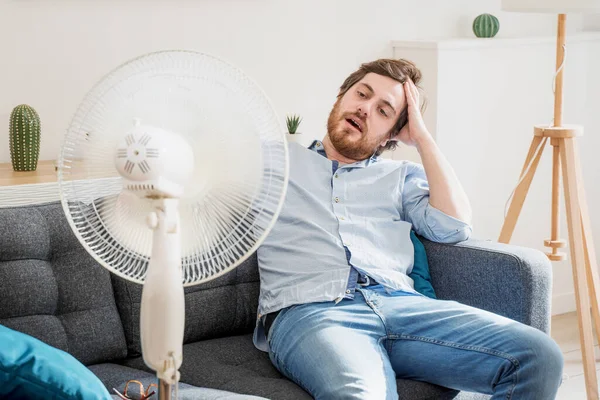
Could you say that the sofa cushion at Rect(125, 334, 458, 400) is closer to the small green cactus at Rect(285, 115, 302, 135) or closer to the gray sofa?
the gray sofa

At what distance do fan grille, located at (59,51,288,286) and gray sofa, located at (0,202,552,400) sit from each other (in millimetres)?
517

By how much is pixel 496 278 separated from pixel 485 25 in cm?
157

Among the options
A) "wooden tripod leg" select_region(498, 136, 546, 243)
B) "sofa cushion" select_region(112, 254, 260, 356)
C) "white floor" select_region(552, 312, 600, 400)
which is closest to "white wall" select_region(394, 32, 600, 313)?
"white floor" select_region(552, 312, 600, 400)

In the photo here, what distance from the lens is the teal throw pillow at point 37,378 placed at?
4.41 feet

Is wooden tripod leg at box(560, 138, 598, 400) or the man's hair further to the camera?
wooden tripod leg at box(560, 138, 598, 400)

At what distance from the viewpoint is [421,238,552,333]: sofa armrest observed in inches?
89.4

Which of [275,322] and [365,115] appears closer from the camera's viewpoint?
[275,322]

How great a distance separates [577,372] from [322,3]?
162 centimetres

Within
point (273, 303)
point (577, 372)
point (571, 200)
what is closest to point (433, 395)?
point (273, 303)

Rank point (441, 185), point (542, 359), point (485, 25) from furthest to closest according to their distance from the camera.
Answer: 1. point (485, 25)
2. point (441, 185)
3. point (542, 359)

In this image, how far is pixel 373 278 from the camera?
2283 millimetres

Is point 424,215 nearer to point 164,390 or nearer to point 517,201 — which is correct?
point 517,201

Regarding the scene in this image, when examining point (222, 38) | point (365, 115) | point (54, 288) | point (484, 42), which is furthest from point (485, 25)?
point (54, 288)

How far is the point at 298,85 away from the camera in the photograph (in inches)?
128
